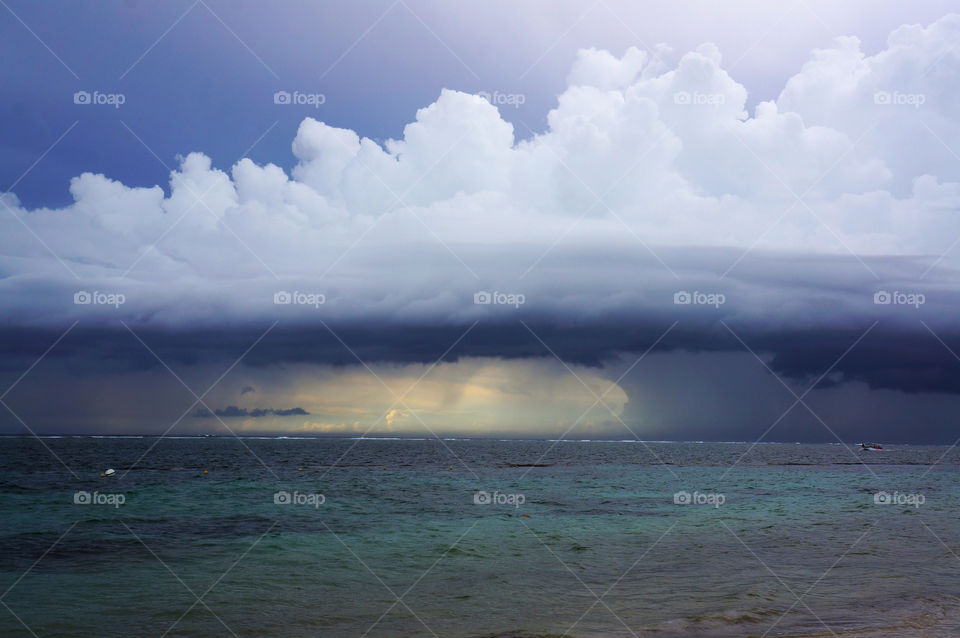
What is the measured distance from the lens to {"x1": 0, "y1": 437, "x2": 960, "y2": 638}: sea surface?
523 inches

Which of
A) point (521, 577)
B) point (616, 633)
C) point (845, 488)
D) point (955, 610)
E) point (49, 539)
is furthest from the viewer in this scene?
point (845, 488)

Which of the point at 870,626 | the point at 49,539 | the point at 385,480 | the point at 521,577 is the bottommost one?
the point at 870,626

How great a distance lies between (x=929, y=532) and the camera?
25953 millimetres

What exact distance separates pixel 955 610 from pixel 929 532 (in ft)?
46.1

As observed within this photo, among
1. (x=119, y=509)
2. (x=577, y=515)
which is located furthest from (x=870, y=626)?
(x=119, y=509)

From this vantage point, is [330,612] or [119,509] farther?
[119,509]

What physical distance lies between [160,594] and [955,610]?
1686cm

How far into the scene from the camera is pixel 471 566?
747 inches

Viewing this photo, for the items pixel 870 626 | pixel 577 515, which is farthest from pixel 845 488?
pixel 870 626

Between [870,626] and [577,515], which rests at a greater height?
[577,515]

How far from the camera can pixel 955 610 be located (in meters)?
14.1

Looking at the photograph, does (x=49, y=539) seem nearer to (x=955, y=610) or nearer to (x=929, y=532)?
(x=955, y=610)

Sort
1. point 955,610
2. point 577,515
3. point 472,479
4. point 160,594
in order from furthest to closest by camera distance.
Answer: point 472,479 < point 577,515 < point 160,594 < point 955,610

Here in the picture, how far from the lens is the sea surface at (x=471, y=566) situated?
13297 millimetres
